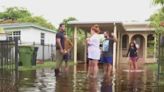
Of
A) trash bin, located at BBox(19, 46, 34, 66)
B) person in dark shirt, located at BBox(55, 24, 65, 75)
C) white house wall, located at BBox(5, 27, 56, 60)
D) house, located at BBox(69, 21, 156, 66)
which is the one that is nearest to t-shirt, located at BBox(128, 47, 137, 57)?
trash bin, located at BBox(19, 46, 34, 66)

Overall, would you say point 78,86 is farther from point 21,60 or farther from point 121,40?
point 121,40

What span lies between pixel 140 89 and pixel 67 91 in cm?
223

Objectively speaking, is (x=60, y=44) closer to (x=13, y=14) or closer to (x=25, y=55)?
(x=25, y=55)

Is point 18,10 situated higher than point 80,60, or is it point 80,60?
point 18,10

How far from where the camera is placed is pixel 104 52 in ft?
63.8

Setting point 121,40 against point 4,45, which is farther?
point 121,40

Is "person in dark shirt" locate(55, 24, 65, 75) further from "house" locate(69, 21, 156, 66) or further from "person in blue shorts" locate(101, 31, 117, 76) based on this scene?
"house" locate(69, 21, 156, 66)

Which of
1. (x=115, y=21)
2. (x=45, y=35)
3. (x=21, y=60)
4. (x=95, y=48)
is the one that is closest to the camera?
(x=95, y=48)

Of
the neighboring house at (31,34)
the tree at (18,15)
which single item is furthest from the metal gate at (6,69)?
the tree at (18,15)

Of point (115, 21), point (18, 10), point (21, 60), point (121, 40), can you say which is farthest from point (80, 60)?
point (18, 10)

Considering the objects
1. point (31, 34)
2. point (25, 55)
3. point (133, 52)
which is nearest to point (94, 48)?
point (133, 52)

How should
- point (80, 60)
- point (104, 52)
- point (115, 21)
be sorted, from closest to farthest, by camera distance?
point (104, 52) → point (115, 21) → point (80, 60)

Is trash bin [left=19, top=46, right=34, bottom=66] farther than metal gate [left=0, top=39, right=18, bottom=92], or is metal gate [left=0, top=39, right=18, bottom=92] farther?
trash bin [left=19, top=46, right=34, bottom=66]

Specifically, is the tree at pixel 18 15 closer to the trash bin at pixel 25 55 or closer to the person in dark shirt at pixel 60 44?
the trash bin at pixel 25 55
